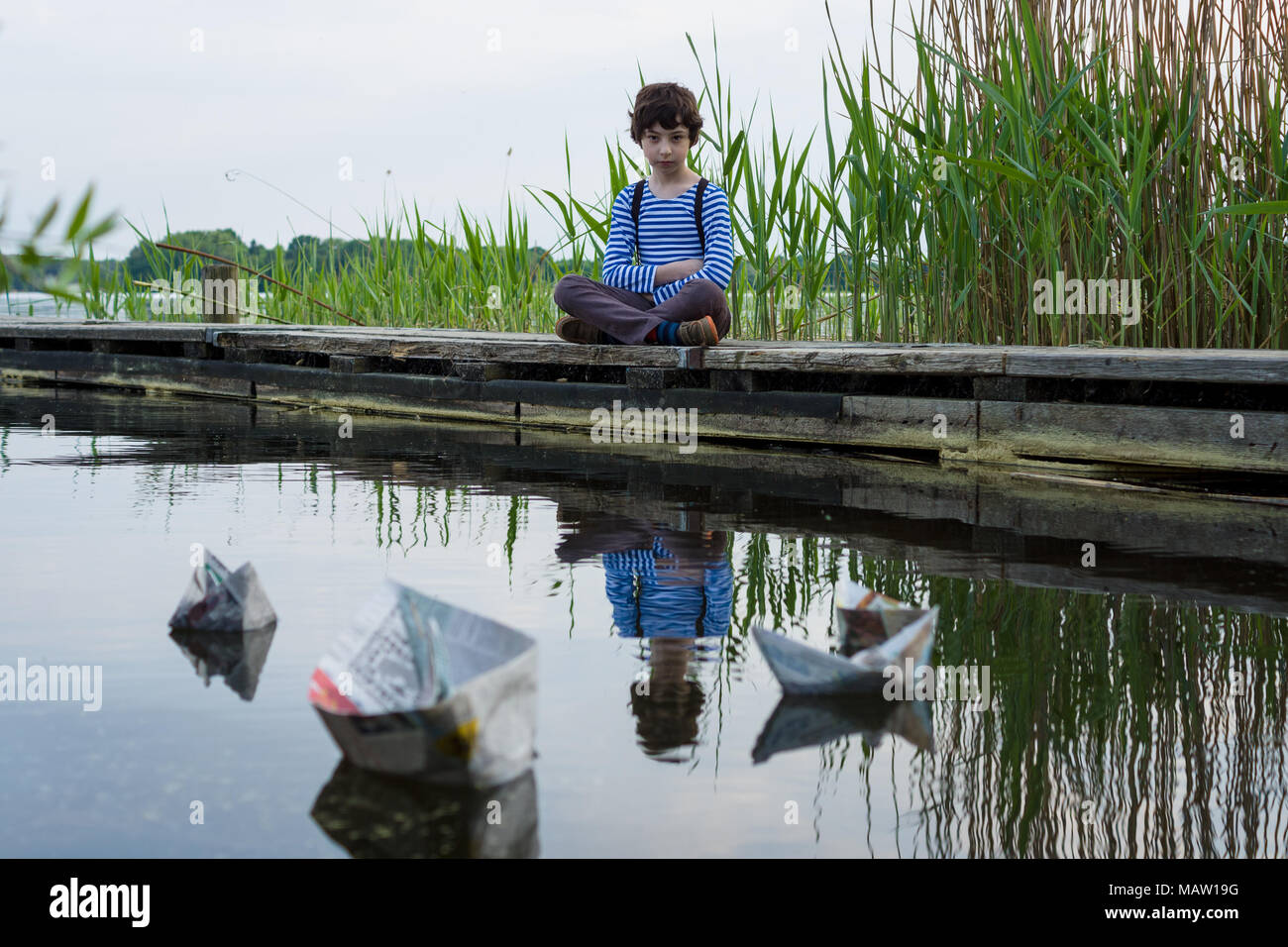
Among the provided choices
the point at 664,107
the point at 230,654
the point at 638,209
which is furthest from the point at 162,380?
the point at 230,654

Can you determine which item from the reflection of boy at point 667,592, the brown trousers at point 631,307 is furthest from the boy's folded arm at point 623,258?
the reflection of boy at point 667,592

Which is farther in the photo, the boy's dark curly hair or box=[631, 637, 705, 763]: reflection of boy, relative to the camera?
the boy's dark curly hair

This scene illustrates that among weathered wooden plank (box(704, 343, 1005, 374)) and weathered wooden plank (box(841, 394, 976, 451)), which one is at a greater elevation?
weathered wooden plank (box(704, 343, 1005, 374))

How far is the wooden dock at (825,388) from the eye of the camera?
202 inches

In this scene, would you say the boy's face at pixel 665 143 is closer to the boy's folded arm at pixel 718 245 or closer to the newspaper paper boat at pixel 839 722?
the boy's folded arm at pixel 718 245

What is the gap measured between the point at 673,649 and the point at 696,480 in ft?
8.63

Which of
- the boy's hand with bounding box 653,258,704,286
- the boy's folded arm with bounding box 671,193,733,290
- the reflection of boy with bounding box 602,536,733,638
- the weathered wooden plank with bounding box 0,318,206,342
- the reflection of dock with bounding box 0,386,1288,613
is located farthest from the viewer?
the weathered wooden plank with bounding box 0,318,206,342

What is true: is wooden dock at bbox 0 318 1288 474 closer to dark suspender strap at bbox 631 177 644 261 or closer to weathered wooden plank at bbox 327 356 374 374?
weathered wooden plank at bbox 327 356 374 374

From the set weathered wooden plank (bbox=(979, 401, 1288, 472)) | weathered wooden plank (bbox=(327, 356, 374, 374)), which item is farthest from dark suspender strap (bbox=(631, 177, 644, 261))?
weathered wooden plank (bbox=(327, 356, 374, 374))

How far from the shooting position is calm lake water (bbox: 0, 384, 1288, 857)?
6.28 feet

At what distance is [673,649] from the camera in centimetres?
282

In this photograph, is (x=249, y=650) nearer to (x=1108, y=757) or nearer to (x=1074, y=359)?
(x=1108, y=757)

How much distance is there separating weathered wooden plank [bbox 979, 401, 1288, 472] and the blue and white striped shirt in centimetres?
150
